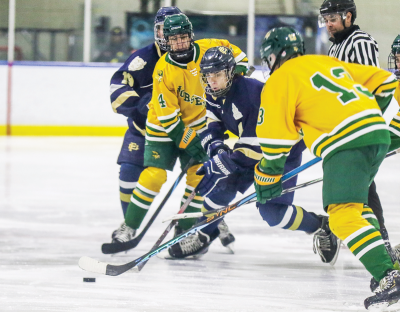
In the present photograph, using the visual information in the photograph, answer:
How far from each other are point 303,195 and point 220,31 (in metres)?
4.65

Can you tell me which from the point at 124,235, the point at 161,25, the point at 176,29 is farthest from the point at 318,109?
the point at 124,235

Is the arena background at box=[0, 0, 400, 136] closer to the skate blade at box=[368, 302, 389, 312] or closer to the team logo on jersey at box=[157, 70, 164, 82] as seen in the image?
the team logo on jersey at box=[157, 70, 164, 82]

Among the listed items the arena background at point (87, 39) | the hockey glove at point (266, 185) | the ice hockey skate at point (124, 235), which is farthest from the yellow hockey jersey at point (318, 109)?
the arena background at point (87, 39)

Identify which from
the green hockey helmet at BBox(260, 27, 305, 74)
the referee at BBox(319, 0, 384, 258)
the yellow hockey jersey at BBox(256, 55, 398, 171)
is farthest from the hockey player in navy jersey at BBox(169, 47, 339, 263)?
the yellow hockey jersey at BBox(256, 55, 398, 171)

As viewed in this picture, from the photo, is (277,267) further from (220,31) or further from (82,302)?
(220,31)

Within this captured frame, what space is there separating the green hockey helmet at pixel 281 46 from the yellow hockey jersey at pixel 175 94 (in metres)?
0.75

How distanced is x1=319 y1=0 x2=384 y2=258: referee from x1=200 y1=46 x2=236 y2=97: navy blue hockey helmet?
1.69 ft

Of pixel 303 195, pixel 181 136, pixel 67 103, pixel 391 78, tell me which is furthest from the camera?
pixel 67 103

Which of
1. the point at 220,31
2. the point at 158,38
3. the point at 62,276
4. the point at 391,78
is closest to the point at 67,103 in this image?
the point at 220,31

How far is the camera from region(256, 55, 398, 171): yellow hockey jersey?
2.07 metres

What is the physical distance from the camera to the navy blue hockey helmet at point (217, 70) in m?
2.57

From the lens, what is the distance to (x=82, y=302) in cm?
229

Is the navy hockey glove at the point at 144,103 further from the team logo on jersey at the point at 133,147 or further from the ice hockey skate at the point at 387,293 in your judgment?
the ice hockey skate at the point at 387,293

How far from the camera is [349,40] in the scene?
2.81 metres
